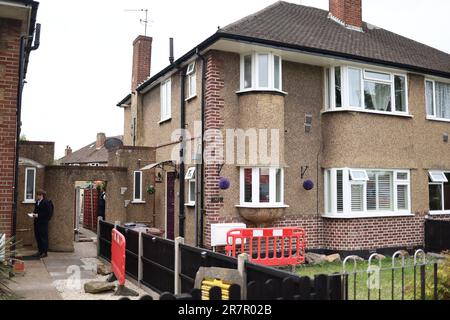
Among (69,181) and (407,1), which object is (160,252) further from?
(407,1)

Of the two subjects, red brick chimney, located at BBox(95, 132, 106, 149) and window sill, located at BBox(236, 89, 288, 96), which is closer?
window sill, located at BBox(236, 89, 288, 96)

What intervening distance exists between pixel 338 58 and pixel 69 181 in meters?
8.99

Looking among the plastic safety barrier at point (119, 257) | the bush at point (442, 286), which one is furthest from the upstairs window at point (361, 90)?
the bush at point (442, 286)

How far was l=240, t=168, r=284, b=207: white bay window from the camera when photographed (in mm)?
11609

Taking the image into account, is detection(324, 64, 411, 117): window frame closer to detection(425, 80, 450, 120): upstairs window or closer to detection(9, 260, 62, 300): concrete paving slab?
detection(425, 80, 450, 120): upstairs window

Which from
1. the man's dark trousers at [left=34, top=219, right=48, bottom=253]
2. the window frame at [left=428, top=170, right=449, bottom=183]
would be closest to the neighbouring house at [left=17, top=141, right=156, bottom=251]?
the man's dark trousers at [left=34, top=219, right=48, bottom=253]

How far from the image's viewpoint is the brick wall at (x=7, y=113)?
8.59m

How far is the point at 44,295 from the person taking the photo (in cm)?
773

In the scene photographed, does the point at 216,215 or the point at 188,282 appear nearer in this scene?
the point at 188,282

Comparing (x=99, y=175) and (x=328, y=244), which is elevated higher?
(x=99, y=175)

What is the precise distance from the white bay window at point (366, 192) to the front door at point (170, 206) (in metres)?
4.94

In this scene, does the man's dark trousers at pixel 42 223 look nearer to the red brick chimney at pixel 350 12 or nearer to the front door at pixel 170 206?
the front door at pixel 170 206

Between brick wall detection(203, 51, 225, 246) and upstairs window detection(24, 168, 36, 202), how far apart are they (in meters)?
5.49

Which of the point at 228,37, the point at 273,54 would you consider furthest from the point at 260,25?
the point at 228,37
